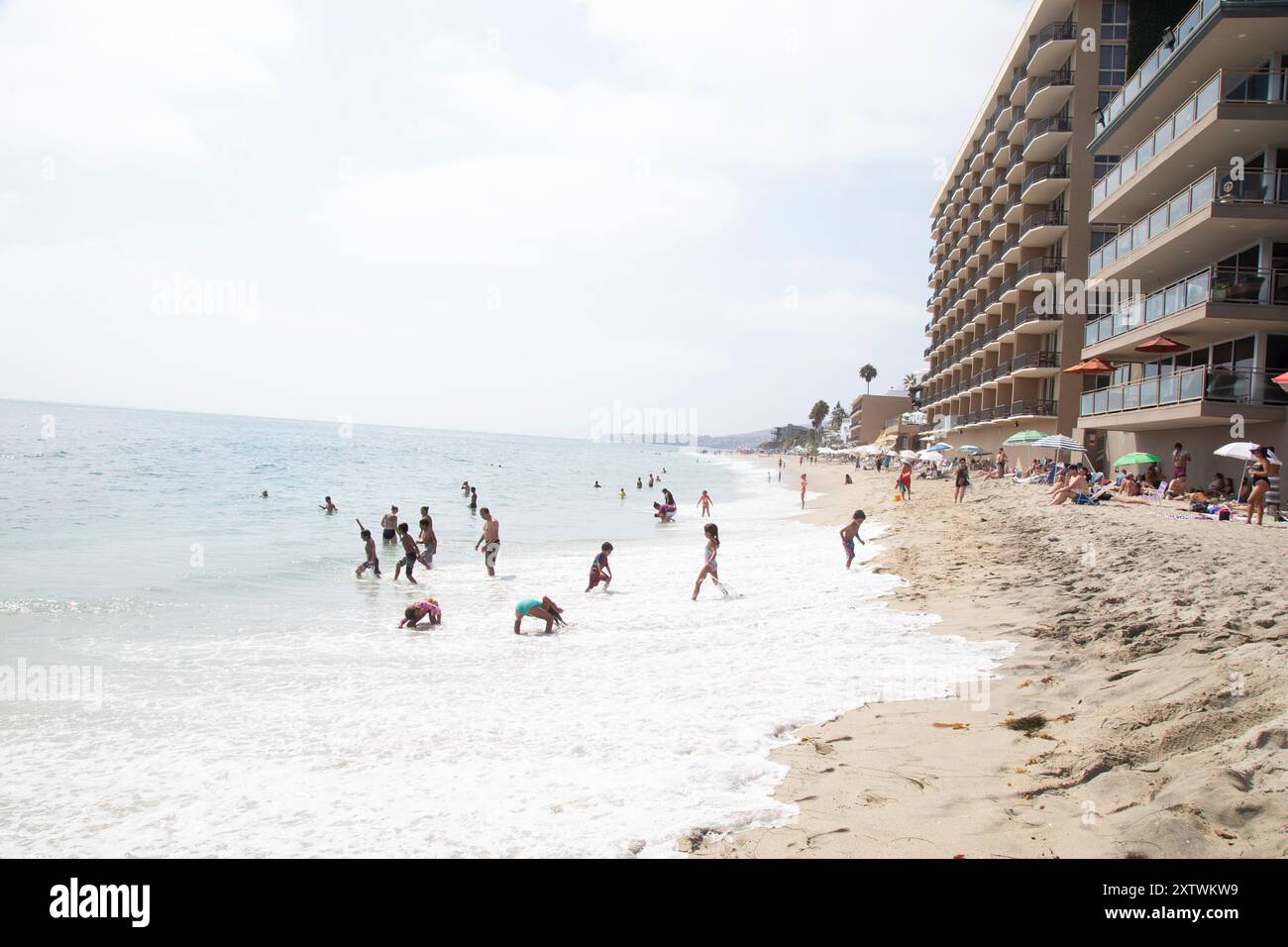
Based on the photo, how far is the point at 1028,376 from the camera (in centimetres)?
4306

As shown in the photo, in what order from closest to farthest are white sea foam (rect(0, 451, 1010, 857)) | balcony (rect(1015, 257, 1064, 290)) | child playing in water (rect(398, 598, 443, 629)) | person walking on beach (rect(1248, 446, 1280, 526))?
white sea foam (rect(0, 451, 1010, 857)) → child playing in water (rect(398, 598, 443, 629)) → person walking on beach (rect(1248, 446, 1280, 526)) → balcony (rect(1015, 257, 1064, 290))

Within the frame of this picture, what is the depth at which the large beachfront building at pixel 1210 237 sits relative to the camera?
1919cm

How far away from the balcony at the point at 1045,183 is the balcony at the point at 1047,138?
65cm

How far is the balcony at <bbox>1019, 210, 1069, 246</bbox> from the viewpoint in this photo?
136 feet

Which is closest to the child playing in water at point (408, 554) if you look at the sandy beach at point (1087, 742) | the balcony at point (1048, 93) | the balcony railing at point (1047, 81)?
the sandy beach at point (1087, 742)

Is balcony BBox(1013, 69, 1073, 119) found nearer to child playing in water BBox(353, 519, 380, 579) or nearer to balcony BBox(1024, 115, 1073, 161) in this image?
balcony BBox(1024, 115, 1073, 161)

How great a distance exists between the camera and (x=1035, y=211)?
1757 inches

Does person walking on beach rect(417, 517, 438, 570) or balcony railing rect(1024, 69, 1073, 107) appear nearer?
person walking on beach rect(417, 517, 438, 570)

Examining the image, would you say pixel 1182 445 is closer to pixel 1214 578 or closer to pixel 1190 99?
pixel 1190 99

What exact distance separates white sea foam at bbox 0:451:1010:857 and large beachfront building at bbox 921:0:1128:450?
35668mm

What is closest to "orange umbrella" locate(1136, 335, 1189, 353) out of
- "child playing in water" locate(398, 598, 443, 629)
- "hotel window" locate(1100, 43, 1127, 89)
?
"child playing in water" locate(398, 598, 443, 629)

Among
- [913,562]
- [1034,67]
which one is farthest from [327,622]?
[1034,67]

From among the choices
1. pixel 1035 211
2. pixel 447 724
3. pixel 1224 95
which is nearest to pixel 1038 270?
pixel 1035 211
